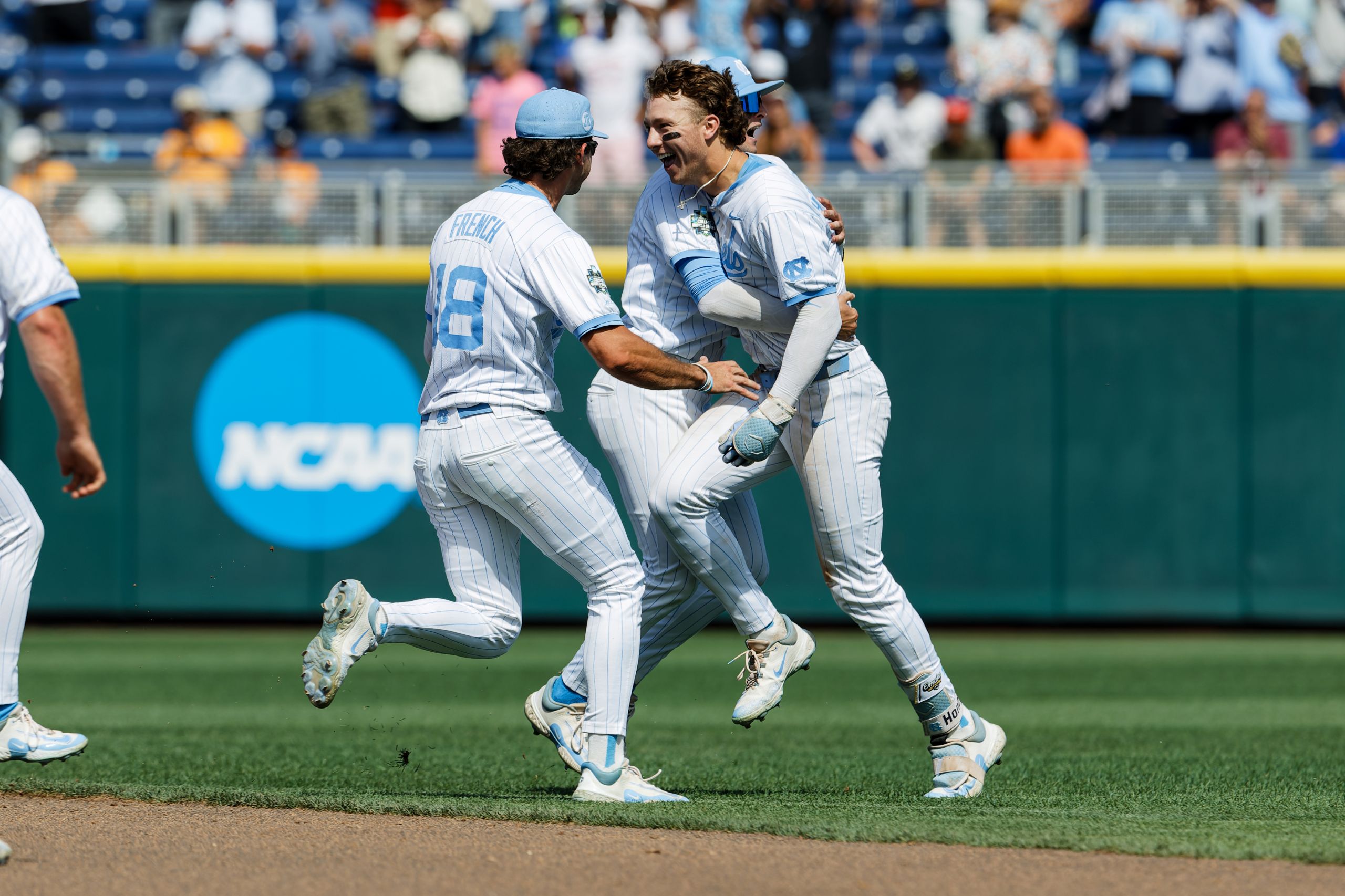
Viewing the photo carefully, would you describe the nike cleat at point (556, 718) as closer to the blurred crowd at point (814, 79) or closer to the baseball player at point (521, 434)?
the baseball player at point (521, 434)

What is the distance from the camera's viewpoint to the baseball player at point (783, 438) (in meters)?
4.70

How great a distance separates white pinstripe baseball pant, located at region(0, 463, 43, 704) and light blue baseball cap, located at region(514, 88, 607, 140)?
171cm

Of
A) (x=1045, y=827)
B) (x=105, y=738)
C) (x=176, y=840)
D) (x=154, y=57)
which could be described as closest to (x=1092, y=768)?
(x=1045, y=827)

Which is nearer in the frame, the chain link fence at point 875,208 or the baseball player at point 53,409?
the baseball player at point 53,409

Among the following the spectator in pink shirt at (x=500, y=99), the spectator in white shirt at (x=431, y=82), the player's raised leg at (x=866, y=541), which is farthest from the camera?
the spectator in white shirt at (x=431, y=82)

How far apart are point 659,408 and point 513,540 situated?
590 mm

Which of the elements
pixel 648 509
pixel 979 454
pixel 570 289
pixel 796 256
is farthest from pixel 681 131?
pixel 979 454

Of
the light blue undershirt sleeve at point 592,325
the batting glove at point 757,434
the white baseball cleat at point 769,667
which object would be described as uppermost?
the light blue undershirt sleeve at point 592,325

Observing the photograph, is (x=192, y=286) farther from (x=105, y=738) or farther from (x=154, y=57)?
(x=105, y=738)

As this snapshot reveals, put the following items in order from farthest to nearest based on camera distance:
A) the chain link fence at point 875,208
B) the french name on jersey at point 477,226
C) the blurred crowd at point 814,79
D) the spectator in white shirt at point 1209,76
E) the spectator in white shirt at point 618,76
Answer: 1. the spectator in white shirt at point 1209,76
2. the spectator in white shirt at point 618,76
3. the blurred crowd at point 814,79
4. the chain link fence at point 875,208
5. the french name on jersey at point 477,226

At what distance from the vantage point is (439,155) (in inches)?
492

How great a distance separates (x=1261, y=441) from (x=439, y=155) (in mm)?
5903

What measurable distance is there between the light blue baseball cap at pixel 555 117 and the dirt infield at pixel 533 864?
70.7 inches

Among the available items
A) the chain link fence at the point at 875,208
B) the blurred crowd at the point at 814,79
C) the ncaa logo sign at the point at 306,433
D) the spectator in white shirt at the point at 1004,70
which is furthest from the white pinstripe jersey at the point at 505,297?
the spectator in white shirt at the point at 1004,70
